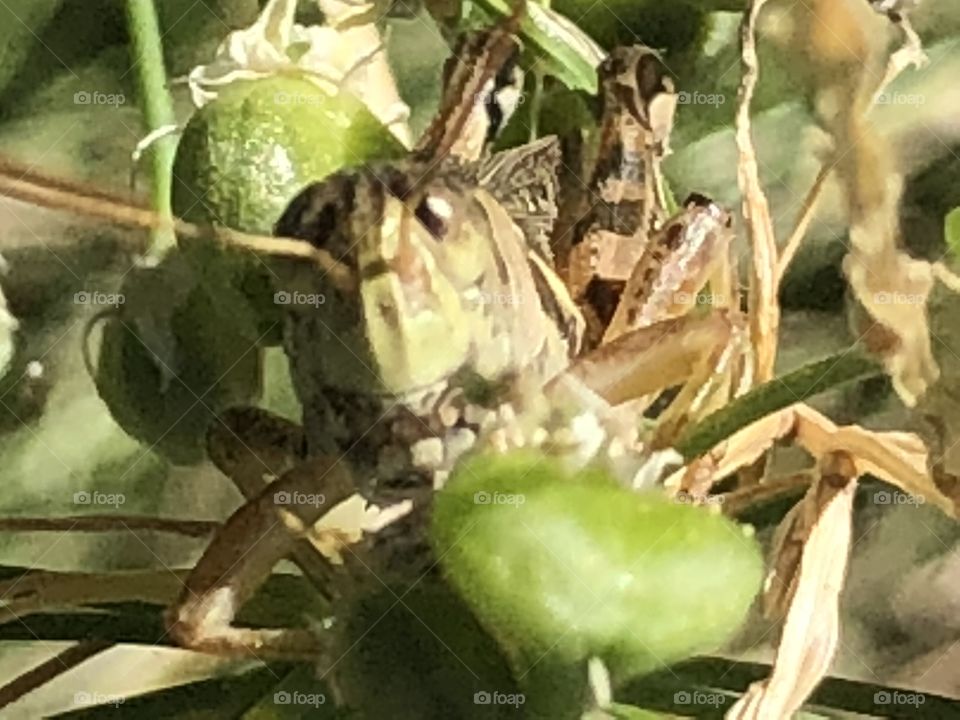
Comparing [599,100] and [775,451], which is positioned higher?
[599,100]

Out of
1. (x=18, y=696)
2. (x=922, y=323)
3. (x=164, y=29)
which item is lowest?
(x=18, y=696)

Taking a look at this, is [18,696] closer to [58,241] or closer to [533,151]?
[58,241]

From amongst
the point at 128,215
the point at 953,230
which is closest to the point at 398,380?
the point at 128,215

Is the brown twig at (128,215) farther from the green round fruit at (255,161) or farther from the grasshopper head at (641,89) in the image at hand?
the grasshopper head at (641,89)

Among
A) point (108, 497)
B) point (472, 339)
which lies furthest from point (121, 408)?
point (472, 339)

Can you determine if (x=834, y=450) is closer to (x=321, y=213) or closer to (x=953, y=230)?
(x=953, y=230)
